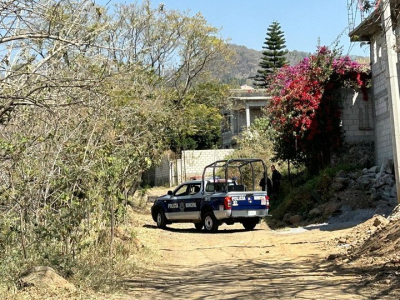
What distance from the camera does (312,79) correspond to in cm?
2431

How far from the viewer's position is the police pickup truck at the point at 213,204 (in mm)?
20062

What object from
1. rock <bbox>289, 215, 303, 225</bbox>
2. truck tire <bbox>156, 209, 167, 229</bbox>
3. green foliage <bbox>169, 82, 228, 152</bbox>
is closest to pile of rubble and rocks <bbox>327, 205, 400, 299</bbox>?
rock <bbox>289, 215, 303, 225</bbox>

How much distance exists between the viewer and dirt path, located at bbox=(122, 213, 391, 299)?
9.23 metres

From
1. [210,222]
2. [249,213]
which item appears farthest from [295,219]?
[210,222]

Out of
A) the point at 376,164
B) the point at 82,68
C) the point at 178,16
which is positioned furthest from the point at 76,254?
the point at 178,16

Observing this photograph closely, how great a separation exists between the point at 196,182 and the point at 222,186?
1086 mm

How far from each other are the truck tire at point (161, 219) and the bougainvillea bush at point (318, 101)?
6.01 metres

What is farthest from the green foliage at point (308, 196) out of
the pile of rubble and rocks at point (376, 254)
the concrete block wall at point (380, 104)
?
the pile of rubble and rocks at point (376, 254)

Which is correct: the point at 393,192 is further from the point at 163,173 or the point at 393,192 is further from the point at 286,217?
the point at 163,173

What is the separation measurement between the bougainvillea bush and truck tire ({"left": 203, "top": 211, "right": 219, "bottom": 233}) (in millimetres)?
5539

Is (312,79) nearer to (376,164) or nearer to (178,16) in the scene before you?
(376,164)

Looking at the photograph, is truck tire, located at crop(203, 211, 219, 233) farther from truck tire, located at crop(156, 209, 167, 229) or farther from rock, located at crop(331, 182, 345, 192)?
rock, located at crop(331, 182, 345, 192)

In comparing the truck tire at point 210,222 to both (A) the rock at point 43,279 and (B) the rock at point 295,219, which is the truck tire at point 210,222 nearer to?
(B) the rock at point 295,219

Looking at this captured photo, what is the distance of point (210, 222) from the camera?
20.9 meters
